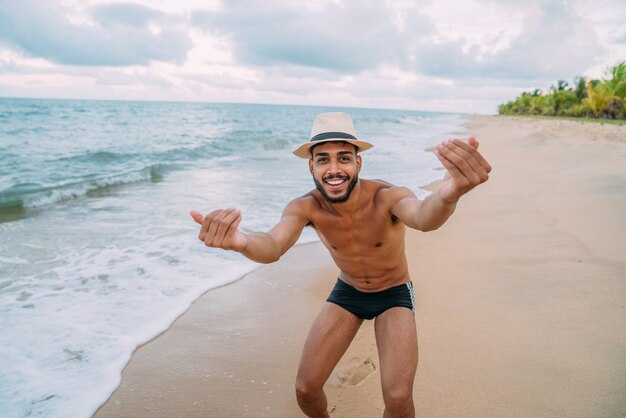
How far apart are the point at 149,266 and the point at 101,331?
1.61m

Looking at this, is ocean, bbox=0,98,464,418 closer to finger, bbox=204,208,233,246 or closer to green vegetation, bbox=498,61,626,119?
finger, bbox=204,208,233,246

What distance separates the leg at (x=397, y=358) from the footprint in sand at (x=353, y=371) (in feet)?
1.76

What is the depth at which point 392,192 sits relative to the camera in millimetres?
2855

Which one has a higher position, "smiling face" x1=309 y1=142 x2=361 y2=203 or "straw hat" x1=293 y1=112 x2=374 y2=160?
"straw hat" x1=293 y1=112 x2=374 y2=160

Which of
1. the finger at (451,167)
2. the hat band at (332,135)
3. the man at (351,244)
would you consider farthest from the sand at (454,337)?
the hat band at (332,135)

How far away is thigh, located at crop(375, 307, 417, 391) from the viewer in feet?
7.74

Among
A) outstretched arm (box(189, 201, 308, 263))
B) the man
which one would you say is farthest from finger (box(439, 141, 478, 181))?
outstretched arm (box(189, 201, 308, 263))

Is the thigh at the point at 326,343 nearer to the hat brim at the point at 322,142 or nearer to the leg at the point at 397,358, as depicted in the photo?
the leg at the point at 397,358

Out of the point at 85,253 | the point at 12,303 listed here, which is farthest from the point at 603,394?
the point at 85,253

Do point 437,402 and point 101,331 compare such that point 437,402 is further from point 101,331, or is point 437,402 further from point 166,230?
point 166,230

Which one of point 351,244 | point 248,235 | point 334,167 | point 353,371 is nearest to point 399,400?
point 353,371

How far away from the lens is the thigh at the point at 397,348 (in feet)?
7.74

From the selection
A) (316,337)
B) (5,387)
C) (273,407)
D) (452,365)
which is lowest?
(5,387)

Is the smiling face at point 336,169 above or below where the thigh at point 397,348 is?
above
